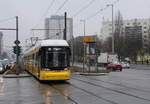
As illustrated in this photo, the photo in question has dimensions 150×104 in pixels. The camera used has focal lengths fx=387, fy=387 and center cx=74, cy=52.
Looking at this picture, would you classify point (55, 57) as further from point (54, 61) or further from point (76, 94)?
point (76, 94)

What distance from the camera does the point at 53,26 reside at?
220 feet

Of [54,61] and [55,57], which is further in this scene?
[55,57]

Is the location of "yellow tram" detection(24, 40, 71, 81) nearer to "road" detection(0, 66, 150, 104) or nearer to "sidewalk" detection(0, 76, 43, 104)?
"road" detection(0, 66, 150, 104)

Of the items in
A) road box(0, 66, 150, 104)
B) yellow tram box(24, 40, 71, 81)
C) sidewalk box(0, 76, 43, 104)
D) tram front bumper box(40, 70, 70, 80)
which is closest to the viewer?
road box(0, 66, 150, 104)

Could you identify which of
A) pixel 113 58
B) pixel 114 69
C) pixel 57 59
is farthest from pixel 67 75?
pixel 113 58

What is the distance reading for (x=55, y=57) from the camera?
27.0 metres

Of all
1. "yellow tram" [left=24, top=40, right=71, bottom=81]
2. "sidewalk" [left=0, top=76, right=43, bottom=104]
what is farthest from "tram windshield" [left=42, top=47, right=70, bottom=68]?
"sidewalk" [left=0, top=76, right=43, bottom=104]

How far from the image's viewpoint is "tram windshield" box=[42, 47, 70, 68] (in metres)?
26.7

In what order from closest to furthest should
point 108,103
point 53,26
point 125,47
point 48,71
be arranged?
point 108,103 → point 48,71 → point 53,26 → point 125,47

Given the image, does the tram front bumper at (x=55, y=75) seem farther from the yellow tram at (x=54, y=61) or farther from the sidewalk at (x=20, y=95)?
the sidewalk at (x=20, y=95)

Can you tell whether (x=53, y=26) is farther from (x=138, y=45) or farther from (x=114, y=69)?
(x=138, y=45)

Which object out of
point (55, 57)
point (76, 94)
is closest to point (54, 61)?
point (55, 57)

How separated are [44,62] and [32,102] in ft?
37.4

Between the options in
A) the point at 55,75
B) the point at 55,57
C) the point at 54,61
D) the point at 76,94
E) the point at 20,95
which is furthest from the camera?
the point at 55,57
